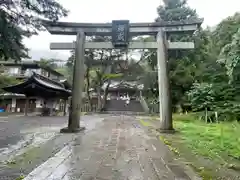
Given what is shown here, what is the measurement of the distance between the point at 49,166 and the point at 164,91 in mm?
5866

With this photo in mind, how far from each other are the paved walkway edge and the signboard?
5.39 m

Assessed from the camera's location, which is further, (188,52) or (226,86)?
(188,52)

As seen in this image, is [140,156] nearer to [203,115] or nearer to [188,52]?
[203,115]

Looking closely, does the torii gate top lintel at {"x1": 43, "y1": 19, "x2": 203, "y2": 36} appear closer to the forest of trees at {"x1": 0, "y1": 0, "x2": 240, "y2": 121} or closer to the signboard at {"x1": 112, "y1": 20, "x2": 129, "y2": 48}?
the signboard at {"x1": 112, "y1": 20, "x2": 129, "y2": 48}

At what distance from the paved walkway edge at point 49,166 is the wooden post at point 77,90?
3.36m

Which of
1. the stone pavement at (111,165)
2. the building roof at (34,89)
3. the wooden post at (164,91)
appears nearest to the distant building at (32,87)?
the building roof at (34,89)

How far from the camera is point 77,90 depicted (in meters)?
8.64

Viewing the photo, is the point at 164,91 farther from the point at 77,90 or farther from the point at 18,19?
the point at 18,19

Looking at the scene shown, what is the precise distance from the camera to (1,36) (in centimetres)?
520

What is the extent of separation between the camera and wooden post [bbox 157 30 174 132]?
8492mm

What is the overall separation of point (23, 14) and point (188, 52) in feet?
62.5

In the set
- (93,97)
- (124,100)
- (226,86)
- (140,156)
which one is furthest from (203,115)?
(93,97)

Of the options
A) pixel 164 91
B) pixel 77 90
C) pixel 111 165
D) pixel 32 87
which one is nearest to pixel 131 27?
pixel 164 91

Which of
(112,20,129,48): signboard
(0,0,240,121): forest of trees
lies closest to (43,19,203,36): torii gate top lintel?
(112,20,129,48): signboard
